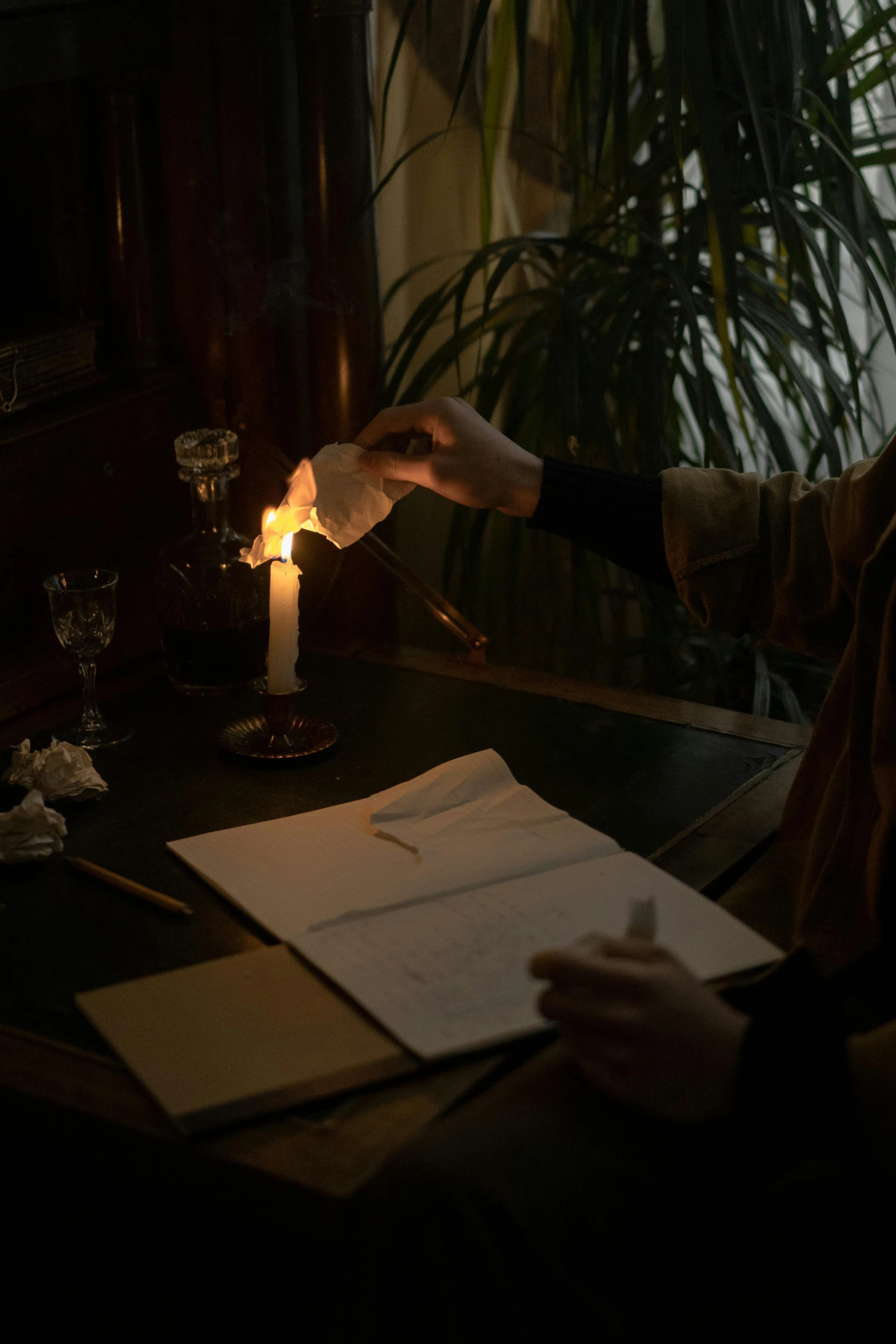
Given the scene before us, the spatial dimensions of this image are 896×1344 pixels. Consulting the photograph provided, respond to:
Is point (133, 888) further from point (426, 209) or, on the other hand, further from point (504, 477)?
point (426, 209)

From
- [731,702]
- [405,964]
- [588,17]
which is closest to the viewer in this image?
[405,964]

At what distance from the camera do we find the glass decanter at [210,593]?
156 cm

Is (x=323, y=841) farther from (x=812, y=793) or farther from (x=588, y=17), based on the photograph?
(x=588, y=17)

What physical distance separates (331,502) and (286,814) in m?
0.33

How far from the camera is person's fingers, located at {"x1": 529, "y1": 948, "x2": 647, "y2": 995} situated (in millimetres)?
842

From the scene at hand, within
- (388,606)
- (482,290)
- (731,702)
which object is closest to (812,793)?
(388,606)

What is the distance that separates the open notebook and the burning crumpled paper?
280mm

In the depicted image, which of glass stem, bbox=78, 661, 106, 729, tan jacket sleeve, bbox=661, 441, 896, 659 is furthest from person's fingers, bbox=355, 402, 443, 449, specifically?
glass stem, bbox=78, 661, 106, 729

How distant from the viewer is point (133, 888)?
1.14 metres

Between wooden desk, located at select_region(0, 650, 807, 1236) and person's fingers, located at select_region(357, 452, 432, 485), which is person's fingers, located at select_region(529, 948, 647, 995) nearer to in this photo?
wooden desk, located at select_region(0, 650, 807, 1236)

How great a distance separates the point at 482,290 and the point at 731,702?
78cm

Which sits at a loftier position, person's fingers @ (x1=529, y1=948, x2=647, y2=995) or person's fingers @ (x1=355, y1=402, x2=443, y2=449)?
person's fingers @ (x1=355, y1=402, x2=443, y2=449)

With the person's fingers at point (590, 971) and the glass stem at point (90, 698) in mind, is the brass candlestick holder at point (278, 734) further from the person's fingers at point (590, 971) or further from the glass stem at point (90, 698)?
the person's fingers at point (590, 971)

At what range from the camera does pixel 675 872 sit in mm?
1185
